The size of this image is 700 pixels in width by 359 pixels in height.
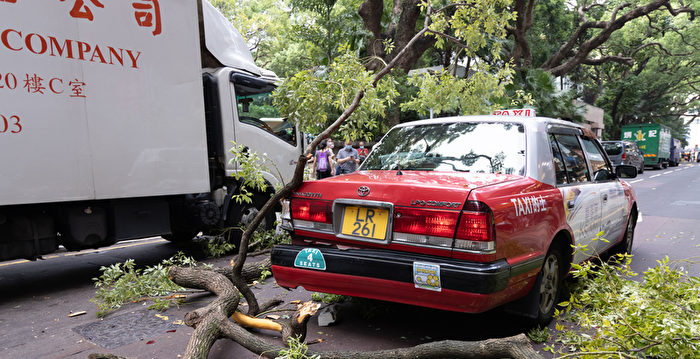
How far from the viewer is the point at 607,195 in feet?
15.6

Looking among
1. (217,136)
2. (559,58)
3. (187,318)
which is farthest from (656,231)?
(559,58)

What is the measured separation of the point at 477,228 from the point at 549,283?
1.24 m

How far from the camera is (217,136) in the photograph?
6.35 metres

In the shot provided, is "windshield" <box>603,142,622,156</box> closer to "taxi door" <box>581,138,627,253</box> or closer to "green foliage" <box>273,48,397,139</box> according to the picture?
"taxi door" <box>581,138,627,253</box>

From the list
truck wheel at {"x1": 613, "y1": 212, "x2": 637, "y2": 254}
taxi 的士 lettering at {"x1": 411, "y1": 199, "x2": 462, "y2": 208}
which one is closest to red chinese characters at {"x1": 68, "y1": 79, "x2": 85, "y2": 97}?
taxi 的士 lettering at {"x1": 411, "y1": 199, "x2": 462, "y2": 208}

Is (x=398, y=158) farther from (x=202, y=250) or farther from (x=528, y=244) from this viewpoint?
(x=202, y=250)

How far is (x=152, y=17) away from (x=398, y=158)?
3.31 m

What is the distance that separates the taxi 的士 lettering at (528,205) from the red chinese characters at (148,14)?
14.3ft

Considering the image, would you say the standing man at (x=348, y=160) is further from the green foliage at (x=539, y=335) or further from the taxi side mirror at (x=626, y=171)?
the green foliage at (x=539, y=335)

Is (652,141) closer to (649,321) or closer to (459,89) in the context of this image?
(459,89)

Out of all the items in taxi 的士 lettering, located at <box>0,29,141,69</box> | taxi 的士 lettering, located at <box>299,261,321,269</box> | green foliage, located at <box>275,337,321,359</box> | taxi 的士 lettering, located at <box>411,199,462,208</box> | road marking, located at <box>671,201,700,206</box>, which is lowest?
road marking, located at <box>671,201,700,206</box>

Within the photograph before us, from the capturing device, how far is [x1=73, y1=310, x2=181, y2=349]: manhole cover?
3550 mm

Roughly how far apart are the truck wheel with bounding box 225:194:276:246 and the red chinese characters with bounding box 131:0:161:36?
250 cm

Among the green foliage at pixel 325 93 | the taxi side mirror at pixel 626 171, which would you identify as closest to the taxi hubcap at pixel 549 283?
the green foliage at pixel 325 93
